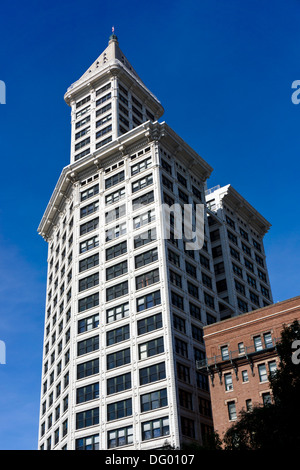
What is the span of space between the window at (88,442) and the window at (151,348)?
10.8 meters

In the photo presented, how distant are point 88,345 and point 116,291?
8005 mm

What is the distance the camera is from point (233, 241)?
330 ft

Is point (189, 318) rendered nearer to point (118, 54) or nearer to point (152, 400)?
point (152, 400)

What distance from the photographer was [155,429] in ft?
214

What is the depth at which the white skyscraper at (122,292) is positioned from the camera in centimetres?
6838

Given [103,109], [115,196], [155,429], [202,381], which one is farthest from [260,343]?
[103,109]

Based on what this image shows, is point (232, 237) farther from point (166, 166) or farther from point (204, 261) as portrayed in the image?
point (166, 166)

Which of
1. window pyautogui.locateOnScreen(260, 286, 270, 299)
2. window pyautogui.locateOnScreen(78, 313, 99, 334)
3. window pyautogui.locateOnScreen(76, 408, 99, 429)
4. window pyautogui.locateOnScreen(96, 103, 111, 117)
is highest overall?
window pyautogui.locateOnScreen(96, 103, 111, 117)

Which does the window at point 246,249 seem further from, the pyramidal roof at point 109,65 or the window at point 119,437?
the window at point 119,437

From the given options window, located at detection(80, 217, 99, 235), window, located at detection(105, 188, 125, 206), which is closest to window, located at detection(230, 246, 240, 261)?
window, located at detection(105, 188, 125, 206)

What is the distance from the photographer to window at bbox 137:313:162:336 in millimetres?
72375

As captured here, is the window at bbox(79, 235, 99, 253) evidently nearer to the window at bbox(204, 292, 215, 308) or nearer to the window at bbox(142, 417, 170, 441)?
the window at bbox(204, 292, 215, 308)

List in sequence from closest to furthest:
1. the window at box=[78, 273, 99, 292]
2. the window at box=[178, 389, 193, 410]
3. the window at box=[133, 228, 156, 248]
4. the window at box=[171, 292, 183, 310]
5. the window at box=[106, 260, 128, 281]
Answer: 1. the window at box=[178, 389, 193, 410]
2. the window at box=[171, 292, 183, 310]
3. the window at box=[133, 228, 156, 248]
4. the window at box=[106, 260, 128, 281]
5. the window at box=[78, 273, 99, 292]

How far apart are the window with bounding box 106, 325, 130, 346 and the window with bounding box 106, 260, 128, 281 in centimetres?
821
